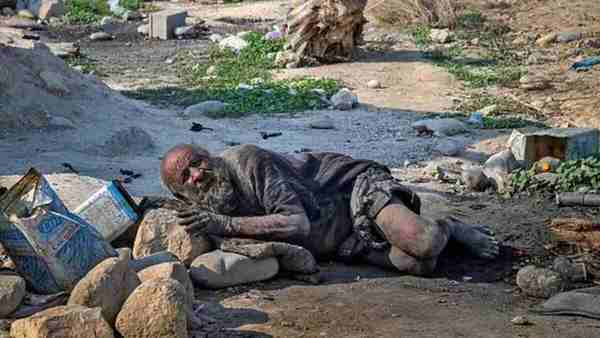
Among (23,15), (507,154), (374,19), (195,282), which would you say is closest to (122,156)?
(507,154)

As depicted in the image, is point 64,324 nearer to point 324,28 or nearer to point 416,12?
point 324,28

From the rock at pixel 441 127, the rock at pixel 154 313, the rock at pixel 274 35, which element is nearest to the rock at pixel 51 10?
the rock at pixel 274 35

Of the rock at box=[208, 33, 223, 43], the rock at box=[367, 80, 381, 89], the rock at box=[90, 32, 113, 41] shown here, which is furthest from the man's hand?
the rock at box=[90, 32, 113, 41]

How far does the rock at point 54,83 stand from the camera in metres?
10.5

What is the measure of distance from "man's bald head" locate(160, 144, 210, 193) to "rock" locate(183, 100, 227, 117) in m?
5.59

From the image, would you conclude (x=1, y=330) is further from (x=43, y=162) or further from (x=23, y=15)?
(x=23, y=15)

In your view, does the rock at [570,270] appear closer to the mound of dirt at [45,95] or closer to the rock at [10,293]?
the rock at [10,293]

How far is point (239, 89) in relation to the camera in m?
12.6

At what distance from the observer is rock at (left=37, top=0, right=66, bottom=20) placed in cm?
1905

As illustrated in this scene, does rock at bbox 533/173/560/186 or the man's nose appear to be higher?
the man's nose

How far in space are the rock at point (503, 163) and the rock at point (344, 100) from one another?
3.00 meters

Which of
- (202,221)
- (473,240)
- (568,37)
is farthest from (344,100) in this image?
(202,221)

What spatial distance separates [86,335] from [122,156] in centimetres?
539

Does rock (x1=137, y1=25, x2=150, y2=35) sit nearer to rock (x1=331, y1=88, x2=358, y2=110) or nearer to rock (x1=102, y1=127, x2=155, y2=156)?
rock (x1=331, y1=88, x2=358, y2=110)
